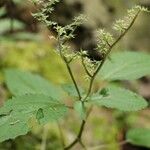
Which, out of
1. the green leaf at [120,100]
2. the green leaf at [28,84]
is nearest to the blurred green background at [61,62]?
the green leaf at [28,84]

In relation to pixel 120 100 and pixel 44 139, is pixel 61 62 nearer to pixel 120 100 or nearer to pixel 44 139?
pixel 44 139

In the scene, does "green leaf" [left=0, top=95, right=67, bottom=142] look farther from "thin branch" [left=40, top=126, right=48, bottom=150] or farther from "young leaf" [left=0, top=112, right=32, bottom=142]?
"thin branch" [left=40, top=126, right=48, bottom=150]

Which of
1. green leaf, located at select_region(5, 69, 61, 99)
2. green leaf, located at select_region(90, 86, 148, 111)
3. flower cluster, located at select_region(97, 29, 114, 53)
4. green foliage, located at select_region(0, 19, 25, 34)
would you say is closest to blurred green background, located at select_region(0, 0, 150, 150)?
green foliage, located at select_region(0, 19, 25, 34)

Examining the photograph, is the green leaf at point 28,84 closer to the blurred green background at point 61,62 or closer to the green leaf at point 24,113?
the blurred green background at point 61,62

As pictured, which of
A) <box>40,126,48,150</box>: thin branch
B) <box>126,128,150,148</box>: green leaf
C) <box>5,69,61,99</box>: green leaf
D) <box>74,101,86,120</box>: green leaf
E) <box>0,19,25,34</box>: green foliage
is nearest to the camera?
<box>74,101,86,120</box>: green leaf

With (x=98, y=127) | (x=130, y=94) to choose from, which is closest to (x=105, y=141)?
(x=98, y=127)

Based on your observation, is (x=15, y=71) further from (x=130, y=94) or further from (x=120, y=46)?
(x=120, y=46)
